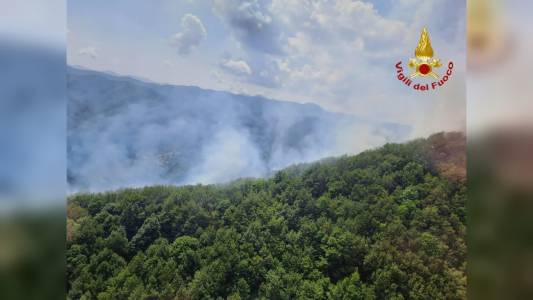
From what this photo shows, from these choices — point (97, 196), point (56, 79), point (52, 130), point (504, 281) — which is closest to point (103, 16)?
point (56, 79)

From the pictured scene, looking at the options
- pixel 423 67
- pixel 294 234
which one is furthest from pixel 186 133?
pixel 423 67

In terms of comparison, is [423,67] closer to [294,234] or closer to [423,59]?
[423,59]

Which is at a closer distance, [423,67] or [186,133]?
[186,133]

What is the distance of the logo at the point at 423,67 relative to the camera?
306cm

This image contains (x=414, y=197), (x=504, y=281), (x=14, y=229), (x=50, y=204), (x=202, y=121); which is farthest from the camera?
(x=414, y=197)

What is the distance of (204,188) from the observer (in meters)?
2.86

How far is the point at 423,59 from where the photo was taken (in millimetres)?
3066

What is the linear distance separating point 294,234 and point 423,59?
5.05ft

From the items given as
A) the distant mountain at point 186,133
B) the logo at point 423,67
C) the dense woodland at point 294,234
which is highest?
the logo at point 423,67

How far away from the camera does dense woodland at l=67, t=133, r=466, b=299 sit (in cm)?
271

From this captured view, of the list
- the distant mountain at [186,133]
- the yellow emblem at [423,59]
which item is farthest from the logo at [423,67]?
the distant mountain at [186,133]

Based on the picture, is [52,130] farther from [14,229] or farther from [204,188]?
[204,188]

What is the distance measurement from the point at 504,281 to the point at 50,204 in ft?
8.79

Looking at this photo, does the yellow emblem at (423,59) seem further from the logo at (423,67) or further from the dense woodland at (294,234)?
the dense woodland at (294,234)
